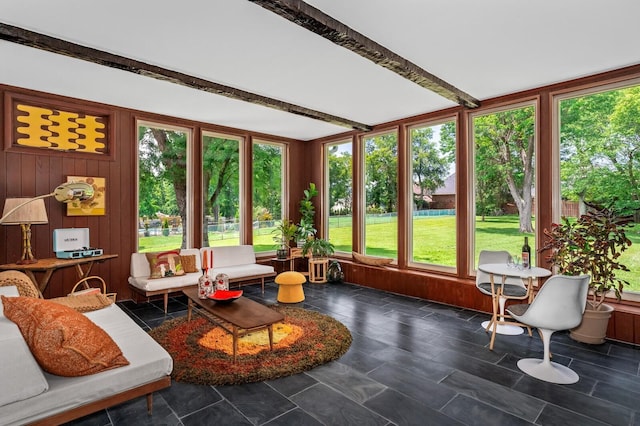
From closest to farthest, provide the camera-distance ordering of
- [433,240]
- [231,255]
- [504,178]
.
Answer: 1. [504,178]
2. [433,240]
3. [231,255]

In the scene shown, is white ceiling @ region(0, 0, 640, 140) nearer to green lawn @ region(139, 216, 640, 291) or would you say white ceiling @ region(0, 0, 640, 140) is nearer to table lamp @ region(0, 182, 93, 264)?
table lamp @ region(0, 182, 93, 264)

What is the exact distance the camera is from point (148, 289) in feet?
14.2

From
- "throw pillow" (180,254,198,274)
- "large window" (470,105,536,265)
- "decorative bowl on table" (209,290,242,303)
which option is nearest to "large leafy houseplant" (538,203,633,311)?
"large window" (470,105,536,265)

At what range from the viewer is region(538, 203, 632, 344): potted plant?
331cm

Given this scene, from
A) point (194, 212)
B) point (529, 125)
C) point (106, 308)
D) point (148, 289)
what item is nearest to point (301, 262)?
point (194, 212)

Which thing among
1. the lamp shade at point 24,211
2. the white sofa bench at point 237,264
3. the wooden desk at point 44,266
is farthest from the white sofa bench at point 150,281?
the lamp shade at point 24,211

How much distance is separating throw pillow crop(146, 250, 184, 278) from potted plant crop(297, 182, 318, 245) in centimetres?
253

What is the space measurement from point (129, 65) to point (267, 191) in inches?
147

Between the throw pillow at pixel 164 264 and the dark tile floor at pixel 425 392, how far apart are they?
2.39m

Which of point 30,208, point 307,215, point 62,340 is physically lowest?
point 62,340

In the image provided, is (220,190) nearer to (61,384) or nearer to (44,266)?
(44,266)

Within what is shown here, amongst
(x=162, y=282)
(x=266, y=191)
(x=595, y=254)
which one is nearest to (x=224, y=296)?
(x=162, y=282)

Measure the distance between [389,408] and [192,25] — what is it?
10.8 feet

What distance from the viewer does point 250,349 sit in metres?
3.24
